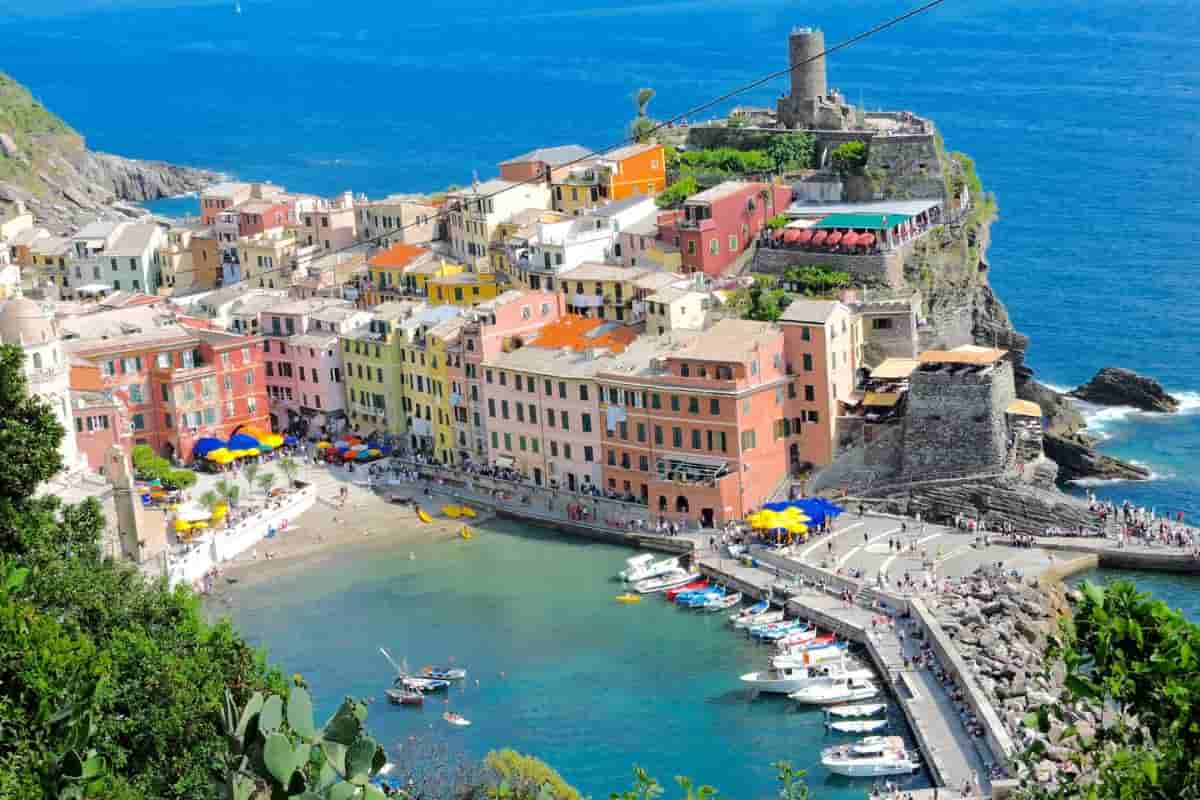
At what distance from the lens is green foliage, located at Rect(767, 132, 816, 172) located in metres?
72.6

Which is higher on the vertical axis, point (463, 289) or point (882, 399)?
point (463, 289)

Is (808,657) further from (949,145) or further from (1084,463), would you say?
(949,145)

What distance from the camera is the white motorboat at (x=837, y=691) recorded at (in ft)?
150

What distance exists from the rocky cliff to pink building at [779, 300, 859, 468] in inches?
1936

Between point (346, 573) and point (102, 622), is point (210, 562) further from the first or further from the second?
point (102, 622)

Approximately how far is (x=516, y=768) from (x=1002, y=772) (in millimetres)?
9909

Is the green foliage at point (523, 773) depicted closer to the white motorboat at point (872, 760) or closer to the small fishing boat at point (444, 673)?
the white motorboat at point (872, 760)

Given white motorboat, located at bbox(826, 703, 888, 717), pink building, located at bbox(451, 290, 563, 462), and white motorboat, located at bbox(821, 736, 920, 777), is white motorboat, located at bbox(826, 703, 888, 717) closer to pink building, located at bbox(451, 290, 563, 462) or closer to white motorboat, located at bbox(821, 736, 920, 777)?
white motorboat, located at bbox(821, 736, 920, 777)

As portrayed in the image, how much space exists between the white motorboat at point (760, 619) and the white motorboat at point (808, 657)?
2.31 m

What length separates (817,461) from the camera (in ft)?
195

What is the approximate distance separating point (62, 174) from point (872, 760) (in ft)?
283

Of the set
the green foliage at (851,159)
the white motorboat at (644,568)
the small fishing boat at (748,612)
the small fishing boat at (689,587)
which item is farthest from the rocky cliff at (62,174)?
the small fishing boat at (748,612)

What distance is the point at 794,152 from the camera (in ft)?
239

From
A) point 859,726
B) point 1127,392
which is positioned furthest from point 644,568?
point 1127,392
